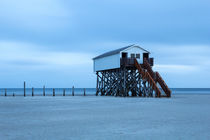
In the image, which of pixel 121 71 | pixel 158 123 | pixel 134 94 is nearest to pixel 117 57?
pixel 121 71

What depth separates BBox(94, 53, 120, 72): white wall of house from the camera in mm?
45250

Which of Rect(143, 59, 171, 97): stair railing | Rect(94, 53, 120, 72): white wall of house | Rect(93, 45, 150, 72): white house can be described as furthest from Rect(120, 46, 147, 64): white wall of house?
Rect(143, 59, 171, 97): stair railing

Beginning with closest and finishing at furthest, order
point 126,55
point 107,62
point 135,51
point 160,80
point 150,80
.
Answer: point 150,80
point 160,80
point 135,51
point 126,55
point 107,62

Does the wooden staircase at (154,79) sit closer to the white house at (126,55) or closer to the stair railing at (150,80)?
the stair railing at (150,80)

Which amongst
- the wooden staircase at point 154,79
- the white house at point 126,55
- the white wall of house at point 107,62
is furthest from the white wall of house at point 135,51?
the wooden staircase at point 154,79

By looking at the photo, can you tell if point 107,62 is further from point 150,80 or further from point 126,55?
point 150,80

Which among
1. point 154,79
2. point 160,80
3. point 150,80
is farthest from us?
point 154,79

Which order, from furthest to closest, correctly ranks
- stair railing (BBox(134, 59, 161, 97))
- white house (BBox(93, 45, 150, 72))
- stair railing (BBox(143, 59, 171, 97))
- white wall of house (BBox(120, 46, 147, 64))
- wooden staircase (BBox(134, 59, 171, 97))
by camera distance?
white wall of house (BBox(120, 46, 147, 64))
white house (BBox(93, 45, 150, 72))
stair railing (BBox(143, 59, 171, 97))
wooden staircase (BBox(134, 59, 171, 97))
stair railing (BBox(134, 59, 161, 97))

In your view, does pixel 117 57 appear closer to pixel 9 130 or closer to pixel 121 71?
pixel 121 71

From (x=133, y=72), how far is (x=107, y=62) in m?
4.22

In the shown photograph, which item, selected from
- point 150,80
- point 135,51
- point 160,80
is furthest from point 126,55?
point 160,80

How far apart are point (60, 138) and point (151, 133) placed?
3397mm

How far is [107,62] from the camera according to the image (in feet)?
160

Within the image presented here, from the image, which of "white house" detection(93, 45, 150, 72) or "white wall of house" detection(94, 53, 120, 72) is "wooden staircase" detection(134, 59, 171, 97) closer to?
"white house" detection(93, 45, 150, 72)
